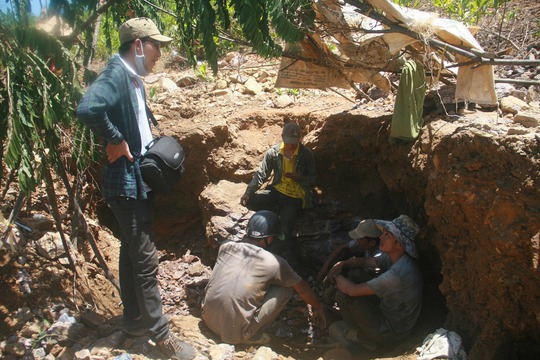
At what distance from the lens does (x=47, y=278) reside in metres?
4.29

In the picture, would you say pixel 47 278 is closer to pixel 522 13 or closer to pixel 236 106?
pixel 236 106

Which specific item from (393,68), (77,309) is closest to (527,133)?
(393,68)

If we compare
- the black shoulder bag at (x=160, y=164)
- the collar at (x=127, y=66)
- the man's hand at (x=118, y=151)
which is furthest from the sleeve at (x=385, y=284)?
the collar at (x=127, y=66)

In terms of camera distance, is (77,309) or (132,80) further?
(77,309)

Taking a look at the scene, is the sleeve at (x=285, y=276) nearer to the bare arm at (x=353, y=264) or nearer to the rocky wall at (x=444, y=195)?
the bare arm at (x=353, y=264)

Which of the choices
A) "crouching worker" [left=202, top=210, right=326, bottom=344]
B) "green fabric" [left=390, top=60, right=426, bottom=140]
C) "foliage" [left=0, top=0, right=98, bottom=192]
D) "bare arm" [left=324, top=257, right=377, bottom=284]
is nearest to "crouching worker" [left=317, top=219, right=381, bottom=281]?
"bare arm" [left=324, top=257, right=377, bottom=284]

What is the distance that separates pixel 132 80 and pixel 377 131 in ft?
8.99

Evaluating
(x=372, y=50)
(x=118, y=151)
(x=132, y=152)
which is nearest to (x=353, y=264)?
(x=372, y=50)

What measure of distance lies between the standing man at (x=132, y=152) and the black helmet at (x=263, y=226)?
3.42 feet

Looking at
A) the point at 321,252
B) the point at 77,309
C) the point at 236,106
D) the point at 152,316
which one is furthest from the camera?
the point at 236,106

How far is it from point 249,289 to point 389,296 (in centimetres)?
110

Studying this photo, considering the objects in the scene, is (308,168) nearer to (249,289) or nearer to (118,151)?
(249,289)

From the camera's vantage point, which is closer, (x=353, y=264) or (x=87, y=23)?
(x=87, y=23)

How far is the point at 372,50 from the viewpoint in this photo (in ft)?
14.8
